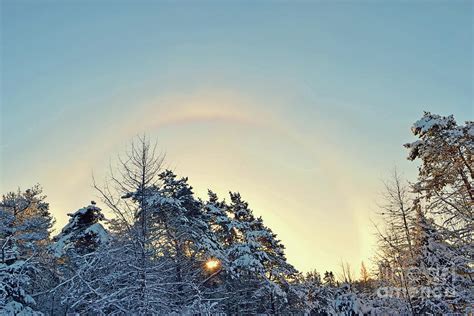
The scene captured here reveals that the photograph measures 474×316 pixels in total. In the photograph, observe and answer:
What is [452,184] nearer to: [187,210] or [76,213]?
[187,210]

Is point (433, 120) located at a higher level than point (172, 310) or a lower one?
higher

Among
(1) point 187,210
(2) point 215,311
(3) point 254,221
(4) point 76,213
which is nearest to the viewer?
(2) point 215,311

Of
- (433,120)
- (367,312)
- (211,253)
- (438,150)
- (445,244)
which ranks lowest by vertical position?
(367,312)

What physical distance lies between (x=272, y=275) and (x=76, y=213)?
1404 centimetres

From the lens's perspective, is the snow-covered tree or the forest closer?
the forest

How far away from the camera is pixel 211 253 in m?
20.0

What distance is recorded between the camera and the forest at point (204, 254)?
10766mm

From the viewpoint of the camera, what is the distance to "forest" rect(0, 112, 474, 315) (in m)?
10.8

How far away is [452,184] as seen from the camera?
1365cm

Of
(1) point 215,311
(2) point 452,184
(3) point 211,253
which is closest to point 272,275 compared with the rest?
(3) point 211,253

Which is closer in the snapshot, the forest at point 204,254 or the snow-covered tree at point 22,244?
the forest at point 204,254

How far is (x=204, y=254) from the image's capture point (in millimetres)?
20219

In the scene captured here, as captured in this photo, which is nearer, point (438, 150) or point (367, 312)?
point (438, 150)

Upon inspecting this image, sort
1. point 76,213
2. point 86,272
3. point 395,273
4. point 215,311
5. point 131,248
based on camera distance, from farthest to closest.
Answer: point 395,273
point 76,213
point 215,311
point 131,248
point 86,272
